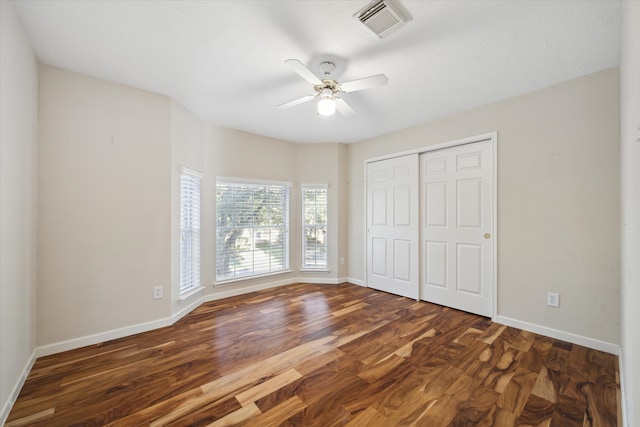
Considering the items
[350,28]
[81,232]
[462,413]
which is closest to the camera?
[462,413]

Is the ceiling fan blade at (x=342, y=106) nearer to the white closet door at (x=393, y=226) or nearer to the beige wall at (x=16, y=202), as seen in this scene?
the white closet door at (x=393, y=226)

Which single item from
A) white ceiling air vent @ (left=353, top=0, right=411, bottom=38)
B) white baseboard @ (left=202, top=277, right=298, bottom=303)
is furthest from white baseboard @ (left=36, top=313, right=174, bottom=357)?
white ceiling air vent @ (left=353, top=0, right=411, bottom=38)

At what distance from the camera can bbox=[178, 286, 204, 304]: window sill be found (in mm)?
3016

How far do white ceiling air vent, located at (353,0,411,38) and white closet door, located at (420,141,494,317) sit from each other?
2.01 meters

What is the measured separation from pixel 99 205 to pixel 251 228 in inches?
74.9

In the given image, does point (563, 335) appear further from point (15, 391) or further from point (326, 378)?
point (15, 391)

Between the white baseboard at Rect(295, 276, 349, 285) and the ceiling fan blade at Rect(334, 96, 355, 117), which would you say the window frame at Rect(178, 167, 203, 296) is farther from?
the ceiling fan blade at Rect(334, 96, 355, 117)

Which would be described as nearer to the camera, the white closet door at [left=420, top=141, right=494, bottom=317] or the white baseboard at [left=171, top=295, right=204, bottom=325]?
the white baseboard at [left=171, top=295, right=204, bottom=325]

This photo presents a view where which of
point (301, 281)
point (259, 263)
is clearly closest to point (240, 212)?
point (259, 263)

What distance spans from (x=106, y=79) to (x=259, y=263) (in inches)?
113

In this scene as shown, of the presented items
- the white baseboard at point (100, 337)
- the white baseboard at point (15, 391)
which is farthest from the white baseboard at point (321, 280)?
the white baseboard at point (15, 391)

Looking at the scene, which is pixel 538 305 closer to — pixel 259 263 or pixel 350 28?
pixel 350 28

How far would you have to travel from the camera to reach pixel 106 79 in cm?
244

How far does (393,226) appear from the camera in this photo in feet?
13.0
